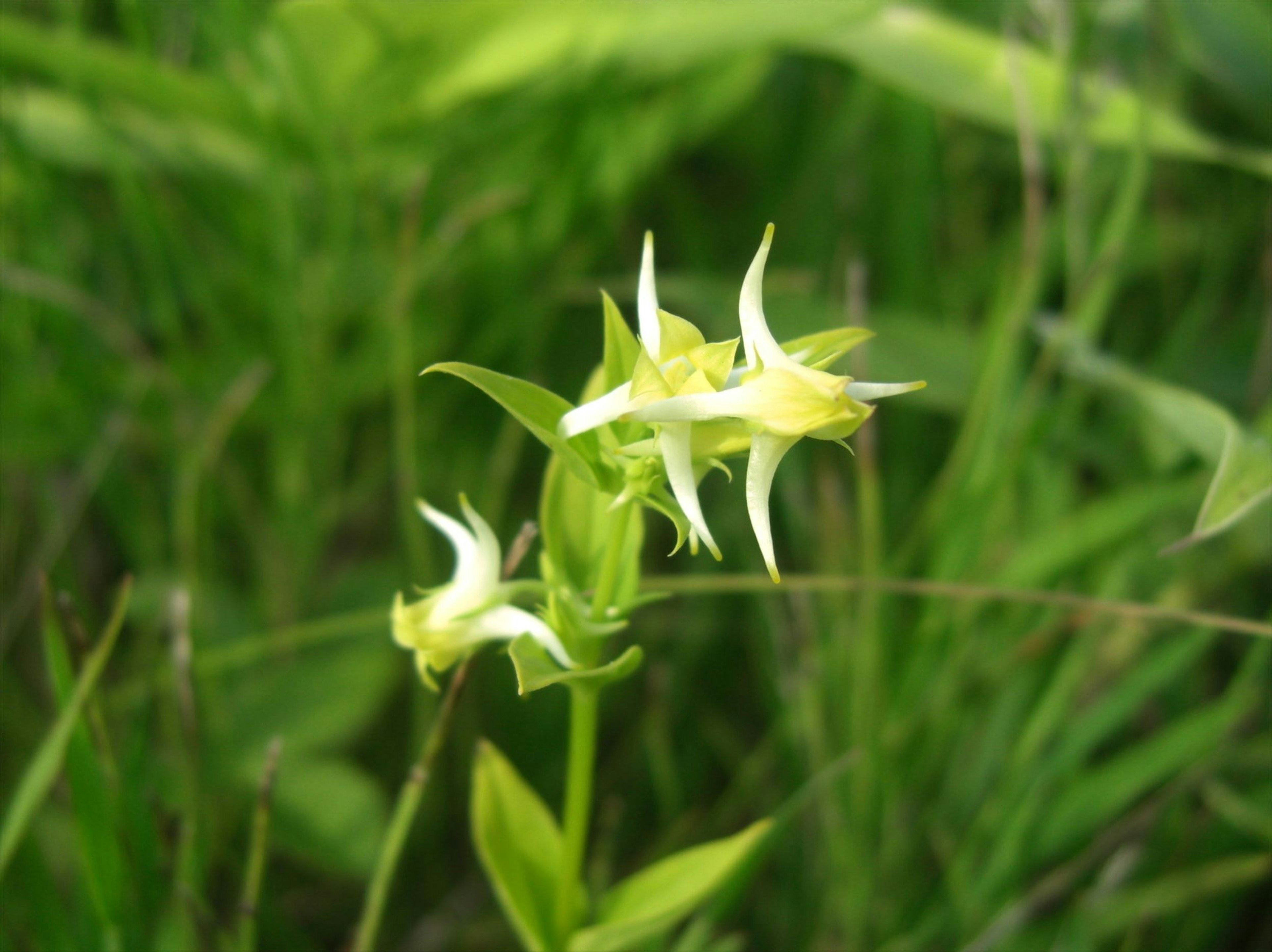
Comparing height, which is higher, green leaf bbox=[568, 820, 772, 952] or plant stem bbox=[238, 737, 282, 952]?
plant stem bbox=[238, 737, 282, 952]

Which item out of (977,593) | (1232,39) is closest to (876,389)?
(977,593)

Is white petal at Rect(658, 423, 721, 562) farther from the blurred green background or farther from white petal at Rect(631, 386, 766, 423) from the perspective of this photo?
the blurred green background

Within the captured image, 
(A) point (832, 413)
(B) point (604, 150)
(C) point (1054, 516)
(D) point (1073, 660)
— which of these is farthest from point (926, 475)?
(A) point (832, 413)

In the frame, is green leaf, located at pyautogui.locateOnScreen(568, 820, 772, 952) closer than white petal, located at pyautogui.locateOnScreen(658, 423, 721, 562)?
No

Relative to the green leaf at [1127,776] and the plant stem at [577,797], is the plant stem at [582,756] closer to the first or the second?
the plant stem at [577,797]

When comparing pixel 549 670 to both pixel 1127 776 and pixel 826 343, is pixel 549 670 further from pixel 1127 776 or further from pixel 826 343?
pixel 1127 776

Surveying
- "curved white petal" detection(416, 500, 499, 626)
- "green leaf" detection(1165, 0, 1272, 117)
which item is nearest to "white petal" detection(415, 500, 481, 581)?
"curved white petal" detection(416, 500, 499, 626)

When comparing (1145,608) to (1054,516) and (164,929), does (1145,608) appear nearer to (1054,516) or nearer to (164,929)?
(1054,516)
